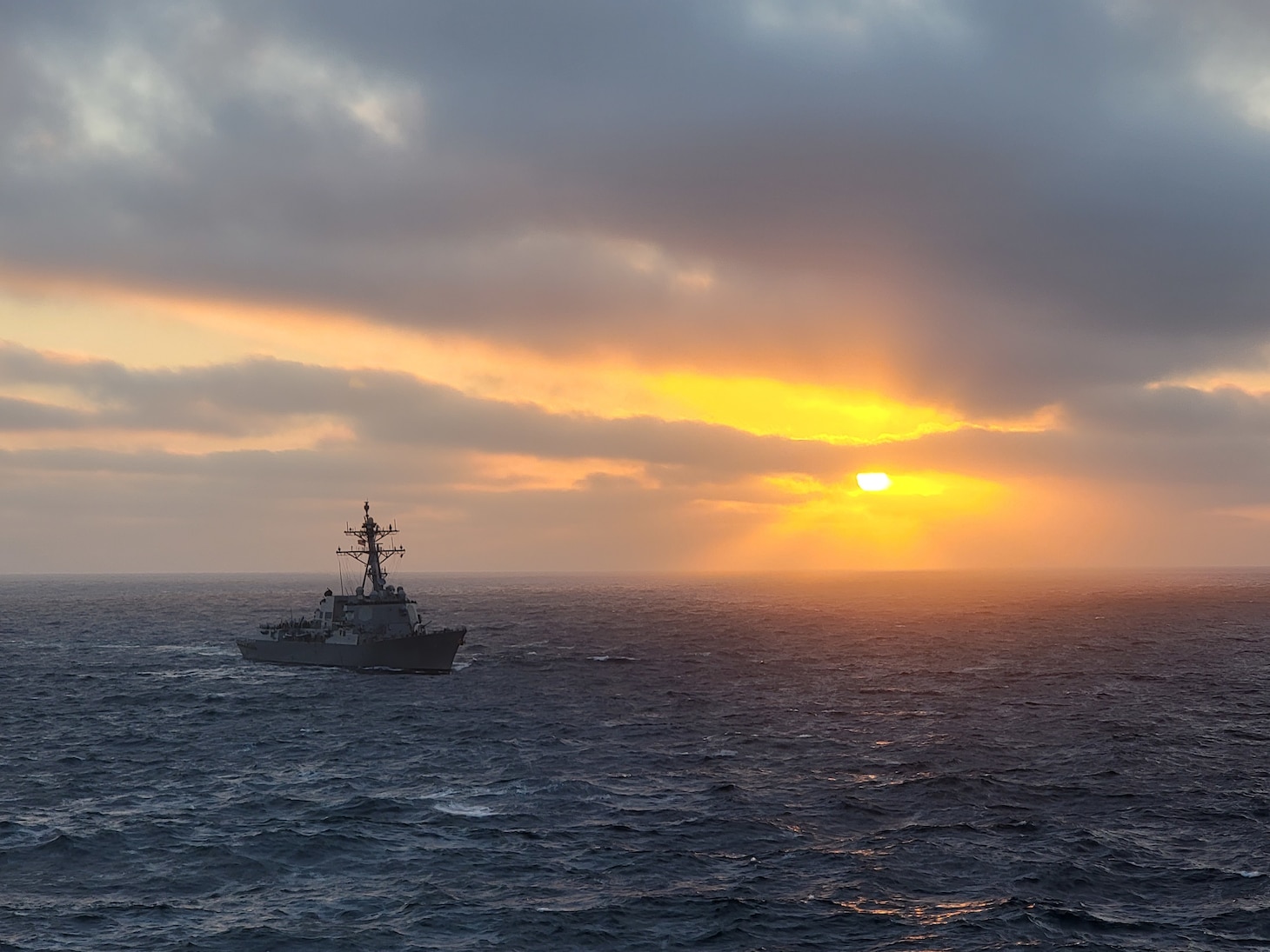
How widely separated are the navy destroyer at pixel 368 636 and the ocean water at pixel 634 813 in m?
4.39

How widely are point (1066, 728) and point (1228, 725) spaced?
11459 millimetres

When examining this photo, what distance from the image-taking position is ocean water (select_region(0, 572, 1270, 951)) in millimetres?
32531

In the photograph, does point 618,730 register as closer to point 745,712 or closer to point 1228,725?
point 745,712

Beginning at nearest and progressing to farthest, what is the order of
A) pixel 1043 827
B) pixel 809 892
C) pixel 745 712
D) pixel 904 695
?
pixel 809 892
pixel 1043 827
pixel 745 712
pixel 904 695

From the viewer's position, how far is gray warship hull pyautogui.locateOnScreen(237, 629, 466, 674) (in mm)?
96500

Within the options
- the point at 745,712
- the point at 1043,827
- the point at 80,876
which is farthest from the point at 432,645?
the point at 1043,827

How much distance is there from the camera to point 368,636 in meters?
98.9

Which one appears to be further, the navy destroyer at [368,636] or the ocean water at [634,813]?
the navy destroyer at [368,636]

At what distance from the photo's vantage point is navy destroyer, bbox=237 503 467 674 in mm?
97250

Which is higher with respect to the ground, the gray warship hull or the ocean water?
the gray warship hull

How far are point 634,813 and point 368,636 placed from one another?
5969 cm

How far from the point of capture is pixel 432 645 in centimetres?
9631

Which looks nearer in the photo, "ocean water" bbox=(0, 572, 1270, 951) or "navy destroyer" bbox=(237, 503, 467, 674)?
"ocean water" bbox=(0, 572, 1270, 951)

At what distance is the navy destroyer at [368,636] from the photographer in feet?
319
